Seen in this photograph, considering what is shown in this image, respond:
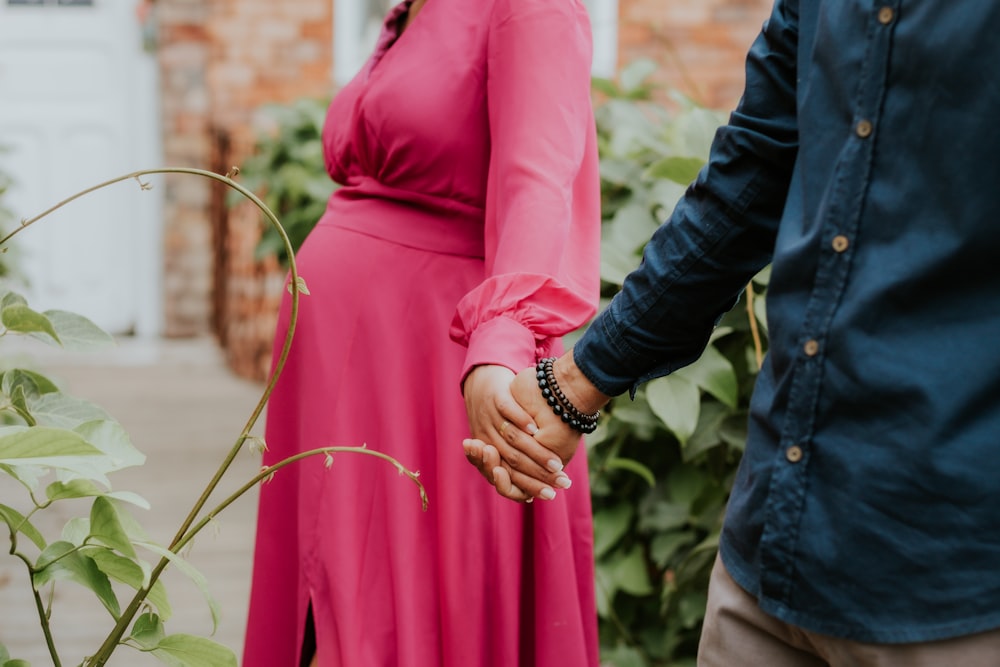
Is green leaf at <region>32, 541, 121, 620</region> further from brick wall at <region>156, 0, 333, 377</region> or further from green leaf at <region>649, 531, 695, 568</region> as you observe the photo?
brick wall at <region>156, 0, 333, 377</region>

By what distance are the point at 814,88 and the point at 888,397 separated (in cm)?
30

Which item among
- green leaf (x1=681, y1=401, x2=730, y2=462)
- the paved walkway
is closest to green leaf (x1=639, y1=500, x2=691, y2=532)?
green leaf (x1=681, y1=401, x2=730, y2=462)

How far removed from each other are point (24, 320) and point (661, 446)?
4.64ft

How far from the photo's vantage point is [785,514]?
1.15 metres

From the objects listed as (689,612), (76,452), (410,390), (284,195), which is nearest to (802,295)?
(76,452)

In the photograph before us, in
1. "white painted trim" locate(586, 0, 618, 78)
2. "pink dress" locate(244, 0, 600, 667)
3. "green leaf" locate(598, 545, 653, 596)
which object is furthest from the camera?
"white painted trim" locate(586, 0, 618, 78)

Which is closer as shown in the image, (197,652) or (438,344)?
(197,652)

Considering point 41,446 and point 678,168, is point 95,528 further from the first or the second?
point 678,168

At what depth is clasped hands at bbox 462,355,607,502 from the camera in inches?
60.8

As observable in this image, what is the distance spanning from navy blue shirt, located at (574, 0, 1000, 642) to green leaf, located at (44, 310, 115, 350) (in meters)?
0.74

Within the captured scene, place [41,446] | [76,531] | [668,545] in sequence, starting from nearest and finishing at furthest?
[41,446] < [76,531] < [668,545]

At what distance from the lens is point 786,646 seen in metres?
1.21

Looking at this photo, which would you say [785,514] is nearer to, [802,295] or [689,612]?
[802,295]

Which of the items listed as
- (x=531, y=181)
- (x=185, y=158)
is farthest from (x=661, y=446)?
(x=185, y=158)
